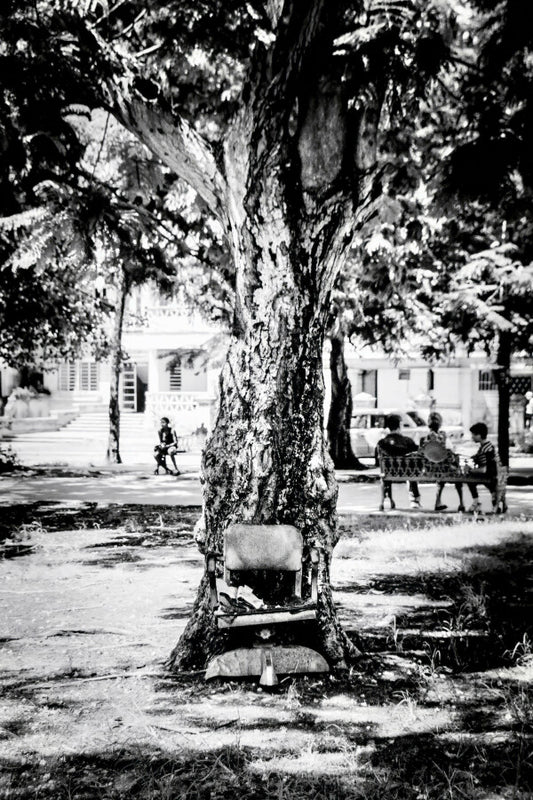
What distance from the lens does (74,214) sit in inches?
310

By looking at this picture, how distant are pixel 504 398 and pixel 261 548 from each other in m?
11.3

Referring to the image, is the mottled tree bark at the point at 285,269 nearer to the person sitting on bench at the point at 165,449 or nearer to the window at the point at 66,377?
the person sitting on bench at the point at 165,449

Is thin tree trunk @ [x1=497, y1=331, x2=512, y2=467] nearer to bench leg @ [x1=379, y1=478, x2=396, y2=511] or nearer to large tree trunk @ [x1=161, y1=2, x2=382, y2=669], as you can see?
bench leg @ [x1=379, y1=478, x2=396, y2=511]

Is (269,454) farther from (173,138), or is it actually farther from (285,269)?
(173,138)

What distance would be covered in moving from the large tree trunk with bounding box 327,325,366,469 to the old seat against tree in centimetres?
1447

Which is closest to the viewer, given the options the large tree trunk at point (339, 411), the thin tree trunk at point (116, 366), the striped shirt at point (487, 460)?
the striped shirt at point (487, 460)

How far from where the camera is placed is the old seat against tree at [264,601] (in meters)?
4.65

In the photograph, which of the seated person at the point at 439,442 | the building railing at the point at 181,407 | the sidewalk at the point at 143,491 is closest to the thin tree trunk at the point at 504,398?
the sidewalk at the point at 143,491

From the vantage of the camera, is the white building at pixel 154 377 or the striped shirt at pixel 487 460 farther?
the white building at pixel 154 377

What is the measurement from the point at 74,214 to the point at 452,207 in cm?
403

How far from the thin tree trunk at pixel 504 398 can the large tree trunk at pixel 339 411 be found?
198 inches

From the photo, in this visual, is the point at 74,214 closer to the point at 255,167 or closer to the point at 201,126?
the point at 201,126

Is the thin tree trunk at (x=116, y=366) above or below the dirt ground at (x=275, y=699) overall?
above

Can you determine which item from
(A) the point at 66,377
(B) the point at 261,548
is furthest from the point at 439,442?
(A) the point at 66,377
